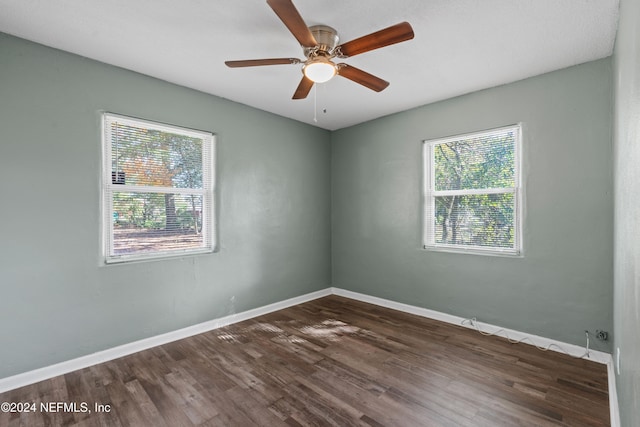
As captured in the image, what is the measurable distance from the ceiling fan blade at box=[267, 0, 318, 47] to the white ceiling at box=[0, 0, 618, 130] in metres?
0.25

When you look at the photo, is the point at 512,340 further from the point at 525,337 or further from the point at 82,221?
the point at 82,221

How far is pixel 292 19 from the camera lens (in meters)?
1.65

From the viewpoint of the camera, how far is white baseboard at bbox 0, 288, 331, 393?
2.20 meters

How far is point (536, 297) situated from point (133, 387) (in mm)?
3547

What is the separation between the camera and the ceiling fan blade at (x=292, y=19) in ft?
4.96

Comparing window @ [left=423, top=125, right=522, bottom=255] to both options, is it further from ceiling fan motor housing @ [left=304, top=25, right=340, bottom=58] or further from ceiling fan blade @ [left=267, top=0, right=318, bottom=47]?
ceiling fan blade @ [left=267, top=0, right=318, bottom=47]

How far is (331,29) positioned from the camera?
2.11 meters

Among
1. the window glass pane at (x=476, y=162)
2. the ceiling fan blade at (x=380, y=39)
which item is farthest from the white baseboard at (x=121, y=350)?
the ceiling fan blade at (x=380, y=39)

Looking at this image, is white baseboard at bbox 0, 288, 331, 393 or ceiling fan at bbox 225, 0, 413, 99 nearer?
ceiling fan at bbox 225, 0, 413, 99

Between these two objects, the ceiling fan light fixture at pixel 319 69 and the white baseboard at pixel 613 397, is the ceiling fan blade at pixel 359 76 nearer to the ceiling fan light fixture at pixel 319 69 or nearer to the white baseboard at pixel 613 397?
the ceiling fan light fixture at pixel 319 69

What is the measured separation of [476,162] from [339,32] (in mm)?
2095

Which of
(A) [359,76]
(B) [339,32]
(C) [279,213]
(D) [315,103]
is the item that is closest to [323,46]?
(B) [339,32]

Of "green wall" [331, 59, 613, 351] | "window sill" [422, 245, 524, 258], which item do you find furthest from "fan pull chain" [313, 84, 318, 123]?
"window sill" [422, 245, 524, 258]

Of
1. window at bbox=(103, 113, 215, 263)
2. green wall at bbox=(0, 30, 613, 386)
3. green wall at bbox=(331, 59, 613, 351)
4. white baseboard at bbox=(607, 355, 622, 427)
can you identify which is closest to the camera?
white baseboard at bbox=(607, 355, 622, 427)
